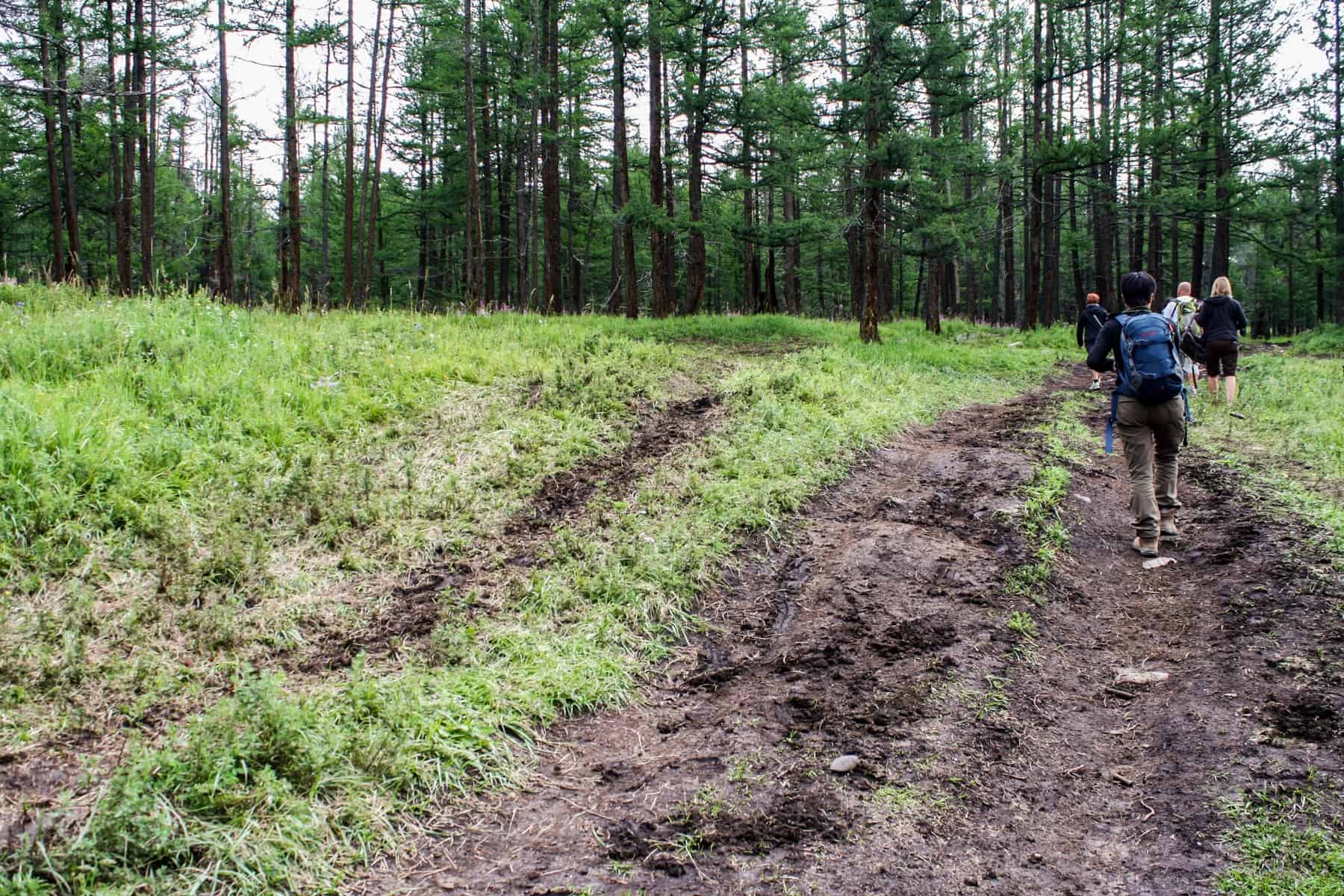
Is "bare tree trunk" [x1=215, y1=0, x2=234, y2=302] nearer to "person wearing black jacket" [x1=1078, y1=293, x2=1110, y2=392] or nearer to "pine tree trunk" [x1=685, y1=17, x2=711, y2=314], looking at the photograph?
"pine tree trunk" [x1=685, y1=17, x2=711, y2=314]

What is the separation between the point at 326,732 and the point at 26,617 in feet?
6.23

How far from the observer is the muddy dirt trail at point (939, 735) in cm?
271

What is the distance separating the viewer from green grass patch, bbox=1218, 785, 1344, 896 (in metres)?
2.41

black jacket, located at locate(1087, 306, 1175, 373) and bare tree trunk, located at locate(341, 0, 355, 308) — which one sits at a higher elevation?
bare tree trunk, located at locate(341, 0, 355, 308)

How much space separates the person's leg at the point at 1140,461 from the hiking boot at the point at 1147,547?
2cm

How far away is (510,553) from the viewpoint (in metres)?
5.42

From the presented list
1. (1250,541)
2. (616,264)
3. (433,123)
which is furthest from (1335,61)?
(433,123)

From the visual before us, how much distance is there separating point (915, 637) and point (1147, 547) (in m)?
2.68

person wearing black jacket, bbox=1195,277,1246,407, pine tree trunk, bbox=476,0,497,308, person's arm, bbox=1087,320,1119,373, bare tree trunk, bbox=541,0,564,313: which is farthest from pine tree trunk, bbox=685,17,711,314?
person's arm, bbox=1087,320,1119,373

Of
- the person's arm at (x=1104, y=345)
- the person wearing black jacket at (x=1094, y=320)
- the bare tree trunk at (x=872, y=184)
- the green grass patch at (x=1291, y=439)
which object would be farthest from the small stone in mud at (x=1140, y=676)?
the bare tree trunk at (x=872, y=184)

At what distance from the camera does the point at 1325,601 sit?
4.45 m

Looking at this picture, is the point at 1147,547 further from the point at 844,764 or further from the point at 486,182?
the point at 486,182

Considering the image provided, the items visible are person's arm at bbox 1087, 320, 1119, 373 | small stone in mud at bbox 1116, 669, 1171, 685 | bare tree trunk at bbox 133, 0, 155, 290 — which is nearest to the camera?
small stone in mud at bbox 1116, 669, 1171, 685

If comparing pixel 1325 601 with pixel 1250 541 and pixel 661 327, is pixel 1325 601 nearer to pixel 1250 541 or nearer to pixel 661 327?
pixel 1250 541
